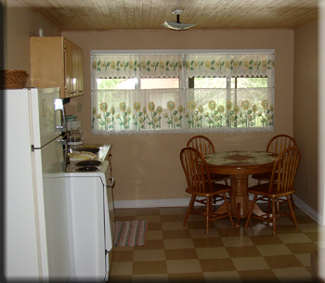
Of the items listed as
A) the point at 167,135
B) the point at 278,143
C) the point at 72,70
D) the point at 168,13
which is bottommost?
the point at 278,143

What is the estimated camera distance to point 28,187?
8.11ft

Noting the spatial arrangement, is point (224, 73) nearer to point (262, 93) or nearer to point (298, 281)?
point (262, 93)

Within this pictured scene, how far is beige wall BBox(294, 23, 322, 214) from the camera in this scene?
485cm

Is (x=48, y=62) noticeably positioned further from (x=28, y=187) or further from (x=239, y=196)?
(x=239, y=196)

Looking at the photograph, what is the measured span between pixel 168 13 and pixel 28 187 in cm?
247

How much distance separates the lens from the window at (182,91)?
210 inches

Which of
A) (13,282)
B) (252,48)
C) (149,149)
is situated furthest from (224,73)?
(13,282)

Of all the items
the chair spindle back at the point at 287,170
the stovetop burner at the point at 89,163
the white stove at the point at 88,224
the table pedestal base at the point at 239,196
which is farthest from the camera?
the table pedestal base at the point at 239,196

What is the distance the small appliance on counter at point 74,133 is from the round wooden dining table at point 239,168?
153cm

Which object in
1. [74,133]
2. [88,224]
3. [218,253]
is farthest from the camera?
[74,133]

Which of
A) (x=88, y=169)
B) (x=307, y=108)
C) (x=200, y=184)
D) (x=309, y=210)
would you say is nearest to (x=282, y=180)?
(x=200, y=184)

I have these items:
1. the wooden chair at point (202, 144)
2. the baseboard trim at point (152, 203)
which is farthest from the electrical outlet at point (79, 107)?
the wooden chair at point (202, 144)

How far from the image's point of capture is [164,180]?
554 centimetres

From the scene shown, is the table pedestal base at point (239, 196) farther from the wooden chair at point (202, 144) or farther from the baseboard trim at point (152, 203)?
the baseboard trim at point (152, 203)
